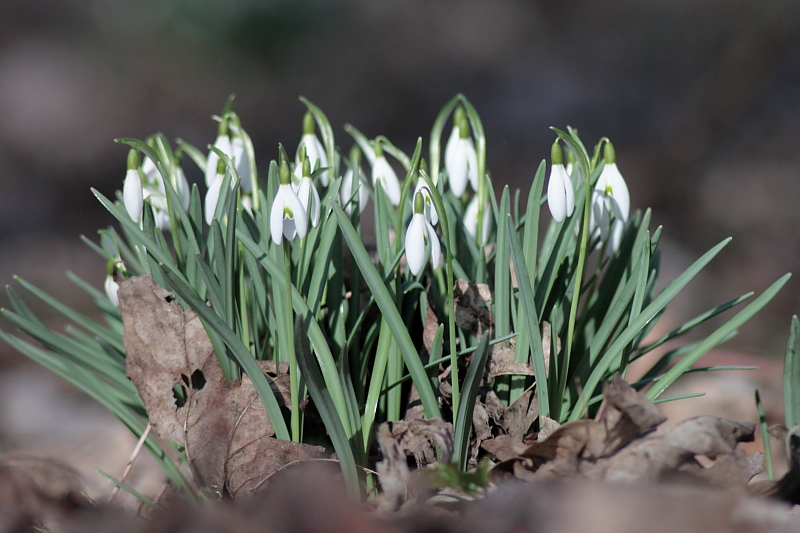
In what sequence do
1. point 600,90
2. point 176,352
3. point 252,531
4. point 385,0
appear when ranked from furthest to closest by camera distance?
point 385,0, point 600,90, point 176,352, point 252,531

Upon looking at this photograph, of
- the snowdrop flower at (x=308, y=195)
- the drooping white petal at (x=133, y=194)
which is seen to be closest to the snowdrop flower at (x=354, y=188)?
the snowdrop flower at (x=308, y=195)

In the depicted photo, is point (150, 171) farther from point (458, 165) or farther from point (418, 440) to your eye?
point (418, 440)

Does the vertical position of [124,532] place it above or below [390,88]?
below

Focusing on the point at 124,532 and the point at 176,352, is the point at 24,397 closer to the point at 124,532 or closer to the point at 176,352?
the point at 176,352

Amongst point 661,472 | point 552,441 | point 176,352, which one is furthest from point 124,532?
point 661,472

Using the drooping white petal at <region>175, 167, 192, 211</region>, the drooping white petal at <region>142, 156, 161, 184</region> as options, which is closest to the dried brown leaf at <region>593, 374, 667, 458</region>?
the drooping white petal at <region>175, 167, 192, 211</region>

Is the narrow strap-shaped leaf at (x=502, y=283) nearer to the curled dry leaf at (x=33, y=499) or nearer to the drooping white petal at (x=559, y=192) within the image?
the drooping white petal at (x=559, y=192)
